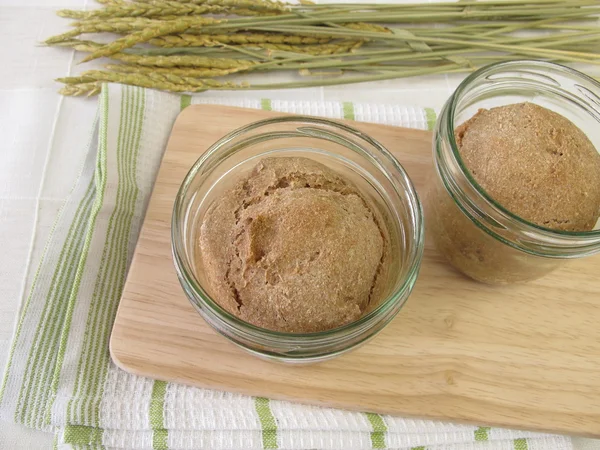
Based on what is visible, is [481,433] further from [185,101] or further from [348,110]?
[185,101]

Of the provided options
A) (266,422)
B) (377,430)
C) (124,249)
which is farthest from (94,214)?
(377,430)

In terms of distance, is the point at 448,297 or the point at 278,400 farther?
the point at 448,297

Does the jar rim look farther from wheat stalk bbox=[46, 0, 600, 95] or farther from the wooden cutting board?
wheat stalk bbox=[46, 0, 600, 95]

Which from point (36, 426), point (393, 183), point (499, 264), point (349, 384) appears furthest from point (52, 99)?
point (499, 264)

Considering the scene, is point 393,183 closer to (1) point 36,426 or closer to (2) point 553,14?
(1) point 36,426

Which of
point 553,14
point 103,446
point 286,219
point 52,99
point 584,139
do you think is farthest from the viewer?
point 553,14

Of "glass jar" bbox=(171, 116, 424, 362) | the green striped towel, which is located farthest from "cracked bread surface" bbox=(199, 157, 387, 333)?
the green striped towel

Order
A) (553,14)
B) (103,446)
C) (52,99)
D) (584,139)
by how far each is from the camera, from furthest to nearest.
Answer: (553,14)
(52,99)
(584,139)
(103,446)

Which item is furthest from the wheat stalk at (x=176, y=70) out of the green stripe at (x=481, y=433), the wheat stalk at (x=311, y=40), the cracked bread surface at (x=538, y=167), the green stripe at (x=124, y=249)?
the green stripe at (x=481, y=433)

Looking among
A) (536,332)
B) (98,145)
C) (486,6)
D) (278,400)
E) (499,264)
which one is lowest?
(278,400)
